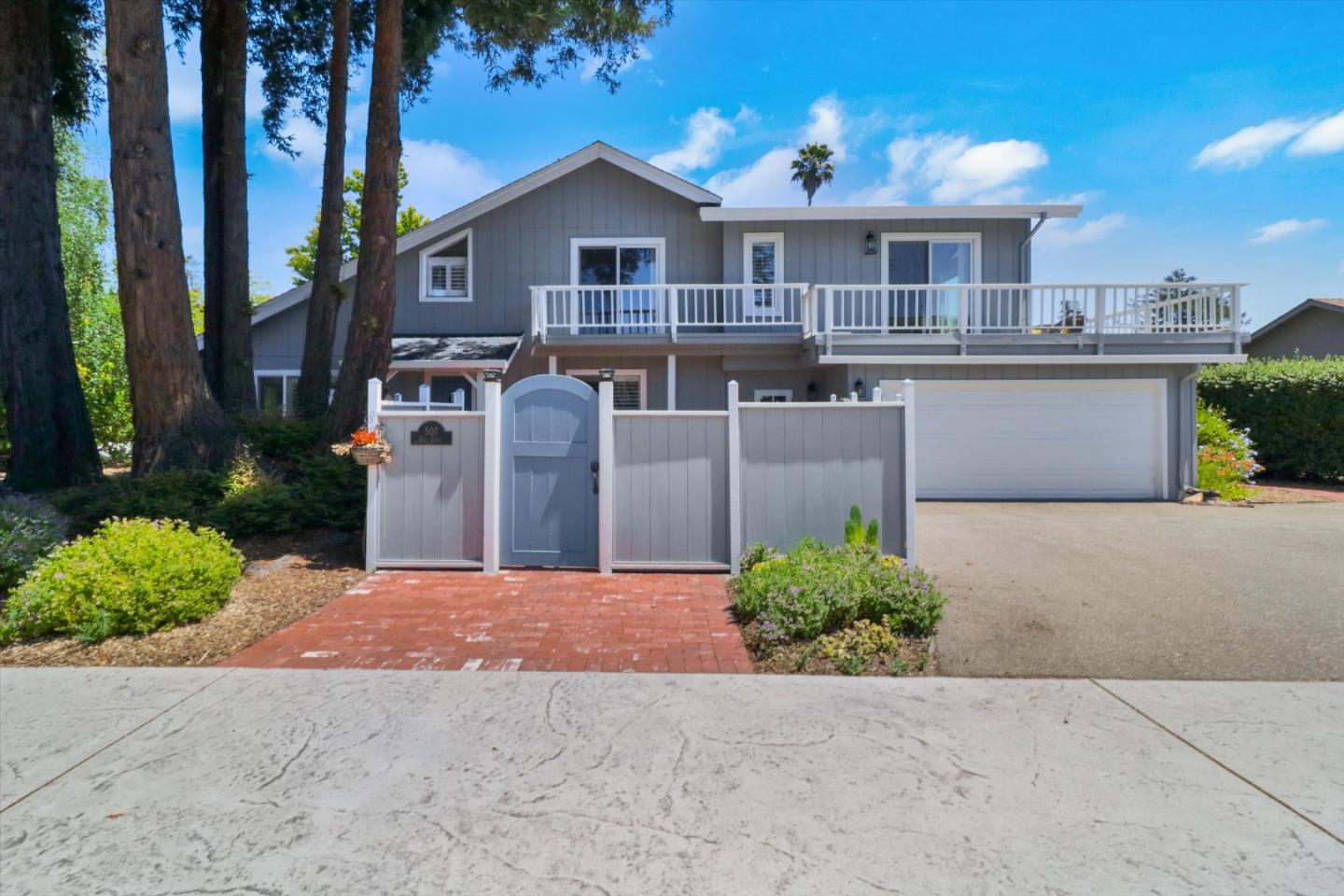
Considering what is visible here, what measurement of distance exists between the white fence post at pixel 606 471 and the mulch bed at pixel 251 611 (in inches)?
93.8

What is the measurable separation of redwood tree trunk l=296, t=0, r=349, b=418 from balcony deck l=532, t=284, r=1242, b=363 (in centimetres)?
372

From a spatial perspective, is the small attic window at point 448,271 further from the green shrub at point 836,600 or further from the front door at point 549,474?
the green shrub at point 836,600

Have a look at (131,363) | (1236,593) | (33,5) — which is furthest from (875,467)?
(33,5)

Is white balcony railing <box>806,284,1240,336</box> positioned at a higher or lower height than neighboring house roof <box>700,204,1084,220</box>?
lower

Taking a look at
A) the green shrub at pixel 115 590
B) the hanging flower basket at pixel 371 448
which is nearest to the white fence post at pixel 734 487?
the hanging flower basket at pixel 371 448

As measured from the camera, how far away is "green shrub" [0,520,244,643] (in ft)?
18.3

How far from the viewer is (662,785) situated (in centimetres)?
359

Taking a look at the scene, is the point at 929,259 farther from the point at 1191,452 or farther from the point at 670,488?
the point at 670,488

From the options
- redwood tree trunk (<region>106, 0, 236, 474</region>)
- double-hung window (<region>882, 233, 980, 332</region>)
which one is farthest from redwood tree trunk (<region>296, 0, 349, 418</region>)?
double-hung window (<region>882, 233, 980, 332</region>)

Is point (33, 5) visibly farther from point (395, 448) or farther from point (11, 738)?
point (11, 738)

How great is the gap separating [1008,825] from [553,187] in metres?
15.9

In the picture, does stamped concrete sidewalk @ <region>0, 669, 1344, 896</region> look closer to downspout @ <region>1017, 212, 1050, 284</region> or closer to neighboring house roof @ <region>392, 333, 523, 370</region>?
neighboring house roof @ <region>392, 333, 523, 370</region>

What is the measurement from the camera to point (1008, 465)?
1419 centimetres

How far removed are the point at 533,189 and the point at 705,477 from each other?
36.3 ft
